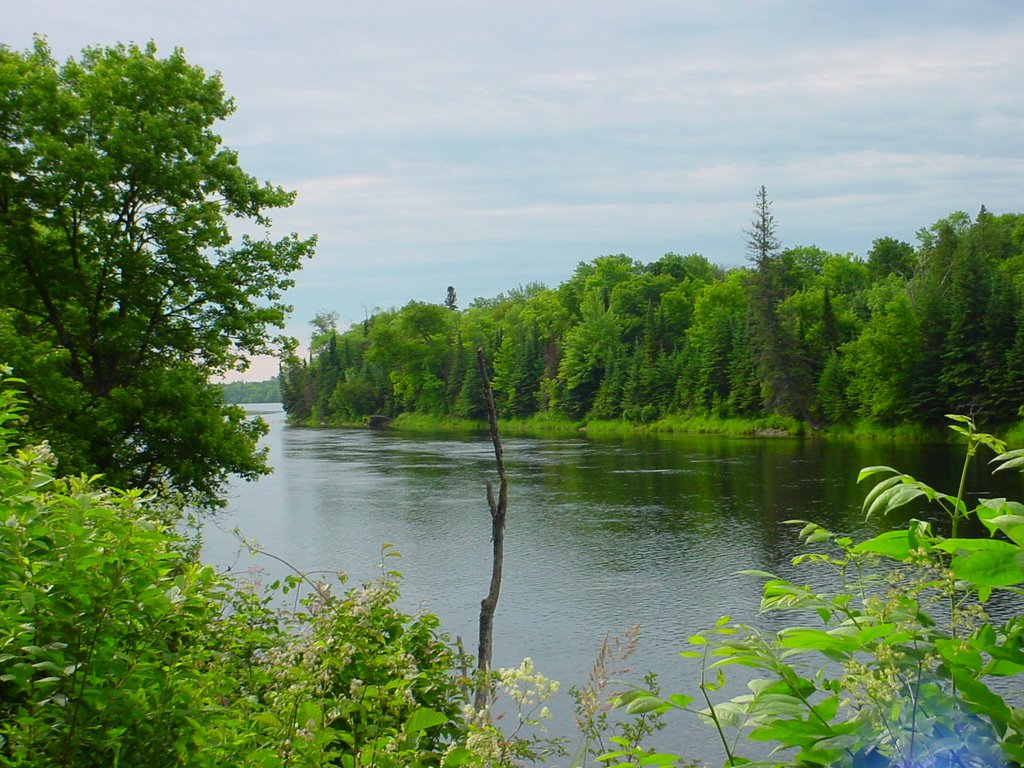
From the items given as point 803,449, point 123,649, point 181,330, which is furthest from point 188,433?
point 803,449

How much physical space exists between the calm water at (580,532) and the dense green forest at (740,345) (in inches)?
239

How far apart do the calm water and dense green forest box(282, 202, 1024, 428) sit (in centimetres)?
607

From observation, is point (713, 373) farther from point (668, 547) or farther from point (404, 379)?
point (668, 547)

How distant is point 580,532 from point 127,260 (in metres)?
12.5

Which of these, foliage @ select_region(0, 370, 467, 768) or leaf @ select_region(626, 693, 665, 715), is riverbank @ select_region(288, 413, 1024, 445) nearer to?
foliage @ select_region(0, 370, 467, 768)

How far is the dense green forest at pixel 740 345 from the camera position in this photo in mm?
47250

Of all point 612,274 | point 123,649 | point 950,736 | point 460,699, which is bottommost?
point 460,699

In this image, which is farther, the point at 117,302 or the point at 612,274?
the point at 612,274

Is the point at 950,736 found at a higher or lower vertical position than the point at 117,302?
lower

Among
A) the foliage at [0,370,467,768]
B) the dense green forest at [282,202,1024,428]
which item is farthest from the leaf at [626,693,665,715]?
the dense green forest at [282,202,1024,428]

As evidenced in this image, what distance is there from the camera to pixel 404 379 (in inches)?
3706

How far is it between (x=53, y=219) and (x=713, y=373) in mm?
54545

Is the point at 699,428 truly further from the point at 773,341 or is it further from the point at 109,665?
the point at 109,665

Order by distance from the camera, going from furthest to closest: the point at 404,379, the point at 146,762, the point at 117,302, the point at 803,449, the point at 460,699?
1. the point at 404,379
2. the point at 803,449
3. the point at 117,302
4. the point at 460,699
5. the point at 146,762
